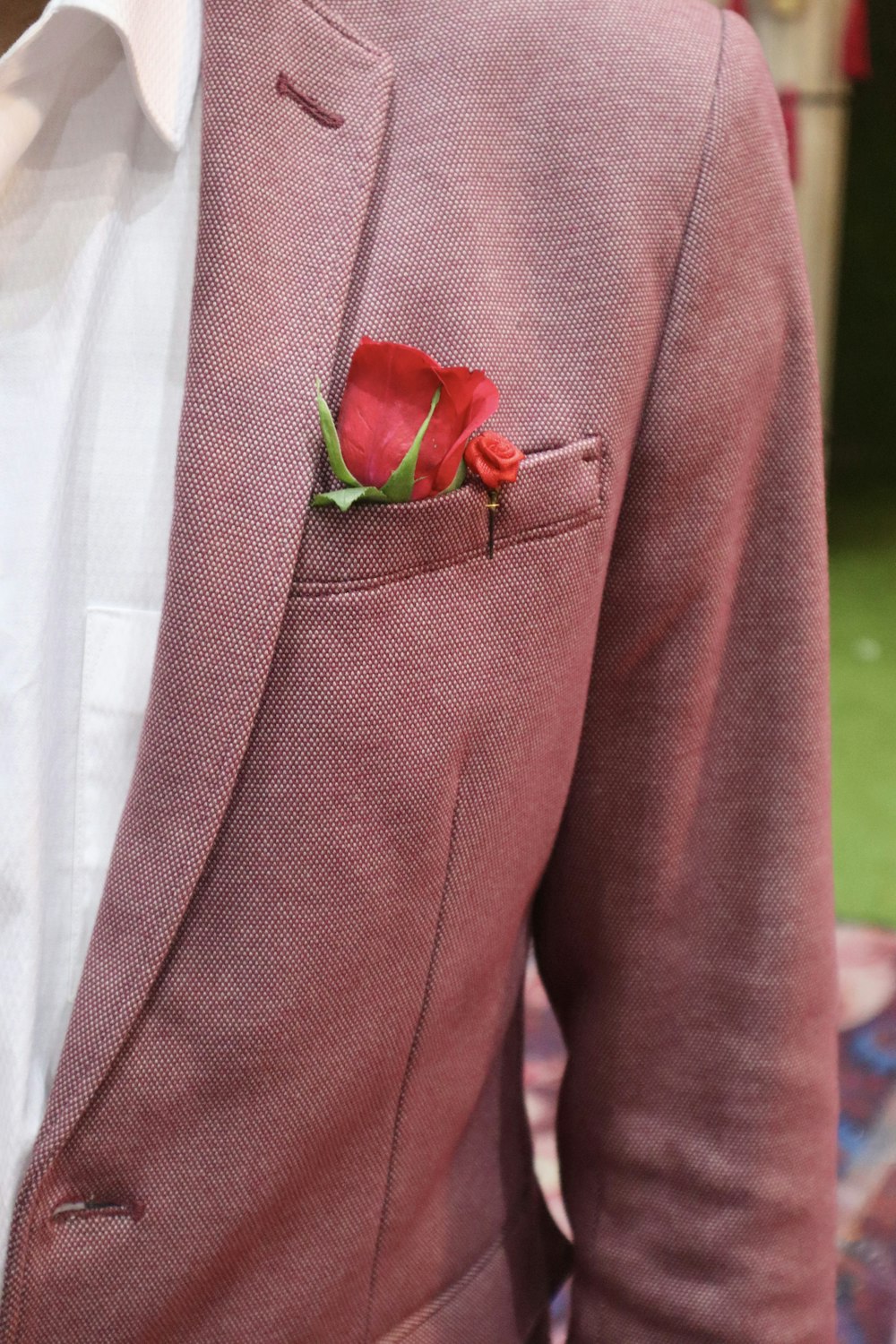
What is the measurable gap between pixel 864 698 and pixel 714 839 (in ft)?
9.50

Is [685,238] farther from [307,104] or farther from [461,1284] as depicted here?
[461,1284]

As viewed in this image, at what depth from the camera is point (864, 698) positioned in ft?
11.1

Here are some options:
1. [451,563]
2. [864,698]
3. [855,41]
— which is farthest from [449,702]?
[855,41]

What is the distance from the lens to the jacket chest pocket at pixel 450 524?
52cm

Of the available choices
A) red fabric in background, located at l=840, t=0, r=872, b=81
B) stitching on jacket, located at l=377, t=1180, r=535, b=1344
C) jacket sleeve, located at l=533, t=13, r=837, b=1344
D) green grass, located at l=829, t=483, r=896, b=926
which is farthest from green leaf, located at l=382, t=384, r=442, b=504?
red fabric in background, located at l=840, t=0, r=872, b=81

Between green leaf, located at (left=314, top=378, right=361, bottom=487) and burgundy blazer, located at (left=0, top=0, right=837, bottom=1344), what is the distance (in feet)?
0.04

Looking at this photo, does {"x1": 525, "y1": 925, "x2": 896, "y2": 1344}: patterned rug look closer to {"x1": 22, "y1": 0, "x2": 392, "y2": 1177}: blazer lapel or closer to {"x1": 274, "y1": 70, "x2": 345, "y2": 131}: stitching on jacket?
{"x1": 22, "y1": 0, "x2": 392, "y2": 1177}: blazer lapel

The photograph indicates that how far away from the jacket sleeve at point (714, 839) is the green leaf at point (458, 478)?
81 millimetres

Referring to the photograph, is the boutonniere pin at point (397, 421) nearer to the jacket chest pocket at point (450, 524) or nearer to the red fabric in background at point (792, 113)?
the jacket chest pocket at point (450, 524)

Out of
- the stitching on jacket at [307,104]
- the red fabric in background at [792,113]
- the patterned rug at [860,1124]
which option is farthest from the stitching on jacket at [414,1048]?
the red fabric in background at [792,113]

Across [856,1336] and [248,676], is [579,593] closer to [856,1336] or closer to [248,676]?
[248,676]

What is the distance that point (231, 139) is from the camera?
0.53 m

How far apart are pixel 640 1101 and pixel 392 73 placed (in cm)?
56

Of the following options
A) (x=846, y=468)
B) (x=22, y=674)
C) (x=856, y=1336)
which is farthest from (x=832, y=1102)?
(x=846, y=468)
